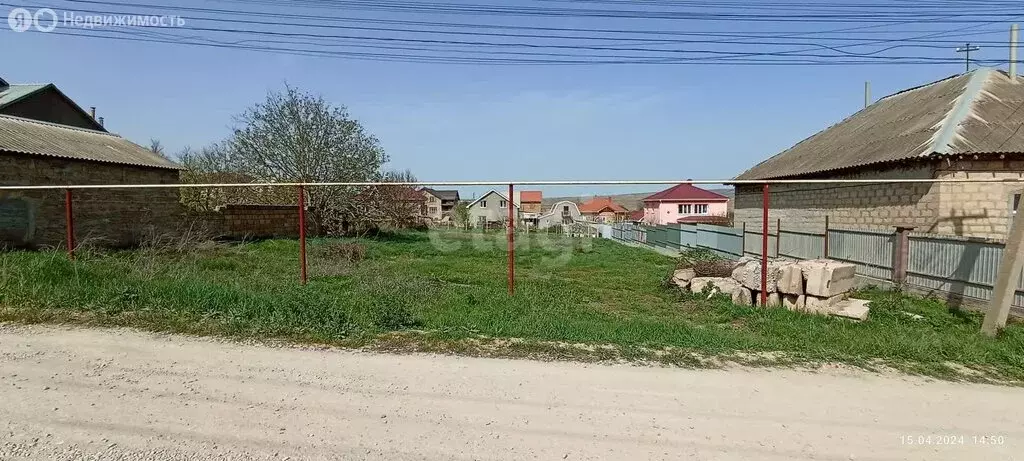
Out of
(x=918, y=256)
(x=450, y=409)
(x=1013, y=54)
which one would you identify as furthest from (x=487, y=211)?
(x=450, y=409)

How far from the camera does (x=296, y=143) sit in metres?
21.2

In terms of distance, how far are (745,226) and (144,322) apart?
16124 mm

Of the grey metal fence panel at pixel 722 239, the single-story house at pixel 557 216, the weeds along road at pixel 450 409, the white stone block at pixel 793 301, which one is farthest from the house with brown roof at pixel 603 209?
the weeds along road at pixel 450 409

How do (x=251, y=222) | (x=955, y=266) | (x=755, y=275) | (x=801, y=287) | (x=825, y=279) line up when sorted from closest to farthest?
(x=825, y=279) → (x=801, y=287) → (x=755, y=275) → (x=955, y=266) → (x=251, y=222)

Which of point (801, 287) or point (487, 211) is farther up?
point (487, 211)

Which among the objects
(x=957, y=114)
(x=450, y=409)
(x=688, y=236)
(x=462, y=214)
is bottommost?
(x=450, y=409)

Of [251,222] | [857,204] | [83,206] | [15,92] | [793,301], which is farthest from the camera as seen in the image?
[15,92]

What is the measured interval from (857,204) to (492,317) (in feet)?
32.1

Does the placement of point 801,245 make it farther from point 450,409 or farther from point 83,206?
point 83,206

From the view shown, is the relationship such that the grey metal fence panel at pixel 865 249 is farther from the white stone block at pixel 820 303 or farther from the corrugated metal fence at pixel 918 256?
the white stone block at pixel 820 303

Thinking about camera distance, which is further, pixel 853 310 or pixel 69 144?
pixel 69 144

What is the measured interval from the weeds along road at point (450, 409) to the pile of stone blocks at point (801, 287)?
110 inches

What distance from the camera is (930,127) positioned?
10.6 metres

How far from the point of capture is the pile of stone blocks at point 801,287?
22.2 ft
